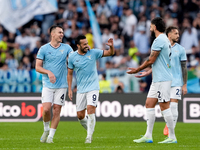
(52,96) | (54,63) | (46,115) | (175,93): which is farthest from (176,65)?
(46,115)

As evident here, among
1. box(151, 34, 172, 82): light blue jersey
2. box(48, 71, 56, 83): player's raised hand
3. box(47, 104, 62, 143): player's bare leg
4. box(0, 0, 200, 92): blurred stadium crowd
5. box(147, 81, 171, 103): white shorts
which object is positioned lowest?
box(47, 104, 62, 143): player's bare leg

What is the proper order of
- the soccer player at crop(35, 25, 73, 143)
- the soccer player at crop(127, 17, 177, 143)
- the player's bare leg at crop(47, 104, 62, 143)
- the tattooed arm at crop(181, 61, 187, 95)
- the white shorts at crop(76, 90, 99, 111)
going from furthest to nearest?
the tattooed arm at crop(181, 61, 187, 95)
the soccer player at crop(35, 25, 73, 143)
the player's bare leg at crop(47, 104, 62, 143)
the white shorts at crop(76, 90, 99, 111)
the soccer player at crop(127, 17, 177, 143)

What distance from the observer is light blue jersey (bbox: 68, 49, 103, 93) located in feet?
32.9

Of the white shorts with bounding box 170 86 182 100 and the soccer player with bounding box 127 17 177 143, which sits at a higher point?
the soccer player with bounding box 127 17 177 143

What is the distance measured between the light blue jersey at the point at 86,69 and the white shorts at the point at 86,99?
0.10 metres

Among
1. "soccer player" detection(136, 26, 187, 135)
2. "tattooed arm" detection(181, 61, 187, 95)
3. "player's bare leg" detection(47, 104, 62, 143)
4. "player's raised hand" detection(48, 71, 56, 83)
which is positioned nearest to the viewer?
"player's raised hand" detection(48, 71, 56, 83)

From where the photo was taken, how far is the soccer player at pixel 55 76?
1010 cm

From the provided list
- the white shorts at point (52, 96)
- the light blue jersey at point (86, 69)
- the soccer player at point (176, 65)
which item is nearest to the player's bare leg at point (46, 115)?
the white shorts at point (52, 96)

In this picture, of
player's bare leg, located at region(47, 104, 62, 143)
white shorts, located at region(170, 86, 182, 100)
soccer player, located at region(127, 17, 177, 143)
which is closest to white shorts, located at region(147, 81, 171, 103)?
soccer player, located at region(127, 17, 177, 143)

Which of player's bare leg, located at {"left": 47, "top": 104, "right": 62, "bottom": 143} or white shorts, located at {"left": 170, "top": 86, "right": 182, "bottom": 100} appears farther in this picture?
white shorts, located at {"left": 170, "top": 86, "right": 182, "bottom": 100}

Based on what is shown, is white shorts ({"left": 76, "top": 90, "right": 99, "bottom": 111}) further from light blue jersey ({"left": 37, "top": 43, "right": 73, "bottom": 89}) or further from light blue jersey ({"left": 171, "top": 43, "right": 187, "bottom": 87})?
light blue jersey ({"left": 171, "top": 43, "right": 187, "bottom": 87})

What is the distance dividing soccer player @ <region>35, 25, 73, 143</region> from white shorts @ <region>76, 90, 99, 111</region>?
14.6 inches

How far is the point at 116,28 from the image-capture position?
21859 mm

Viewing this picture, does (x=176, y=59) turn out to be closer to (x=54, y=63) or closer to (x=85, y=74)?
(x=85, y=74)
